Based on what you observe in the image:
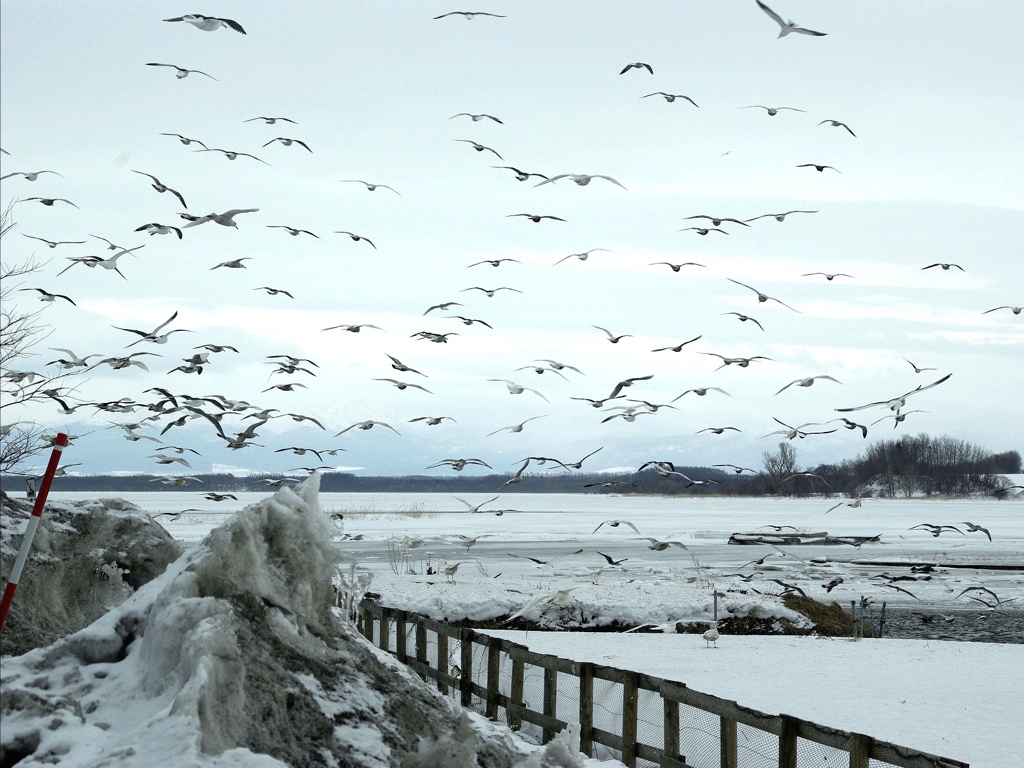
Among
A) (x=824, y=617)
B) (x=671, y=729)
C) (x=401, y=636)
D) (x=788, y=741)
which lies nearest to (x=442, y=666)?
(x=401, y=636)

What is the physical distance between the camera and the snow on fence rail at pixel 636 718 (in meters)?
5.95

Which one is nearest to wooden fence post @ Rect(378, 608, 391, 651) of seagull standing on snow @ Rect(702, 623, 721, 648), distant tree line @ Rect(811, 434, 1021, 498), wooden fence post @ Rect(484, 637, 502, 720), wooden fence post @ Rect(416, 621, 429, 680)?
wooden fence post @ Rect(416, 621, 429, 680)

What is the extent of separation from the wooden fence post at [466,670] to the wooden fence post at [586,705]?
1.92m

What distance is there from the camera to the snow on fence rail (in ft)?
19.5

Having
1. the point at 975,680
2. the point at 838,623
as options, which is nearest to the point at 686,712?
the point at 975,680

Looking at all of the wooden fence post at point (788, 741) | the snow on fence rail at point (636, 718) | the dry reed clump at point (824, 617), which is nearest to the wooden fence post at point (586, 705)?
the snow on fence rail at point (636, 718)

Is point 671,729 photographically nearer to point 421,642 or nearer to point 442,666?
point 442,666

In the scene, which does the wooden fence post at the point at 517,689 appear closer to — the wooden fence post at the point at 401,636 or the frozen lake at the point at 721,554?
the wooden fence post at the point at 401,636

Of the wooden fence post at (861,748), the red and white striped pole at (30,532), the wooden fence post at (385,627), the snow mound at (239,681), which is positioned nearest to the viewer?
the snow mound at (239,681)

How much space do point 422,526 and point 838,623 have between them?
3228 centimetres

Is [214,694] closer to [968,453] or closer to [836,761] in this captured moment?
[836,761]

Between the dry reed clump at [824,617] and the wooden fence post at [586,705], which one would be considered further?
the dry reed clump at [824,617]

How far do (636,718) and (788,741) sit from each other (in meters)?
1.59

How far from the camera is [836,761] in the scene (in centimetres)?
804
